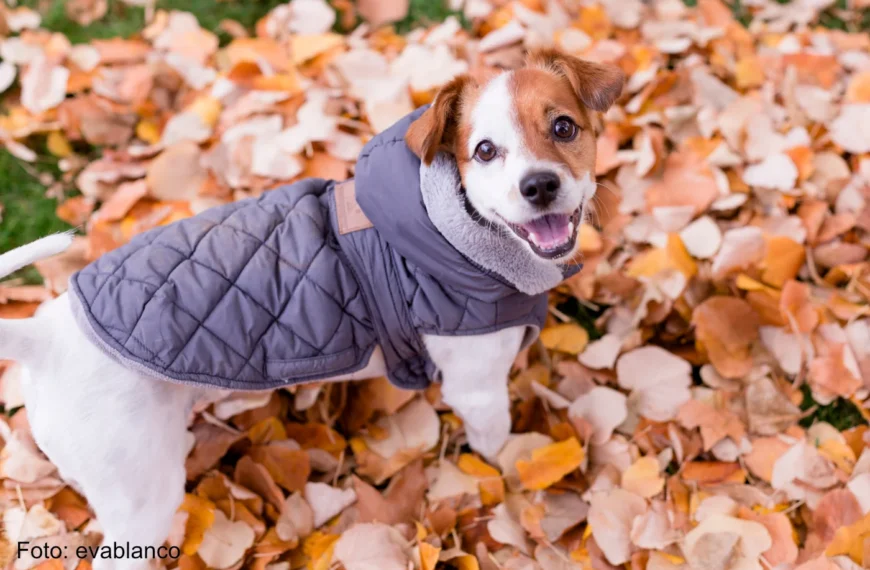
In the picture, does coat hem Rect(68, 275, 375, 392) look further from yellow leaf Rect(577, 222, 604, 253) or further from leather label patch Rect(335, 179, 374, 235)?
yellow leaf Rect(577, 222, 604, 253)

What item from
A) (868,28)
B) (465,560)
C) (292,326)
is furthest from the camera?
(868,28)

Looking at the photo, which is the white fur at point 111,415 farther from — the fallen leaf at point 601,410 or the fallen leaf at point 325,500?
the fallen leaf at point 601,410

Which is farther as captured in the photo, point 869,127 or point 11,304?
point 869,127

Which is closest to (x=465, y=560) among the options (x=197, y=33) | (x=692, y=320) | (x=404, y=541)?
(x=404, y=541)

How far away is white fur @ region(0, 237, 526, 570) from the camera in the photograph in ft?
5.31

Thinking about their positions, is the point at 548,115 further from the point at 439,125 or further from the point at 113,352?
the point at 113,352

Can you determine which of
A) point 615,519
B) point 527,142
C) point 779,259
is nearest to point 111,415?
point 527,142

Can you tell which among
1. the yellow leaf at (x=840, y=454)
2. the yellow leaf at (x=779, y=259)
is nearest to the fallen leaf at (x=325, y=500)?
the yellow leaf at (x=840, y=454)

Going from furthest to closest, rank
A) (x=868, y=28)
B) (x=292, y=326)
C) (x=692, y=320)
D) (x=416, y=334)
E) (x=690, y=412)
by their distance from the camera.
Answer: (x=868, y=28), (x=692, y=320), (x=690, y=412), (x=416, y=334), (x=292, y=326)

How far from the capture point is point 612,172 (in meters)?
2.87

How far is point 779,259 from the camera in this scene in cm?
251

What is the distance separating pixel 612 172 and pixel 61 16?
2.88 m

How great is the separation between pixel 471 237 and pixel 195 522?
124 cm

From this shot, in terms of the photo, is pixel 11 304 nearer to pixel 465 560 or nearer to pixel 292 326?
pixel 292 326
